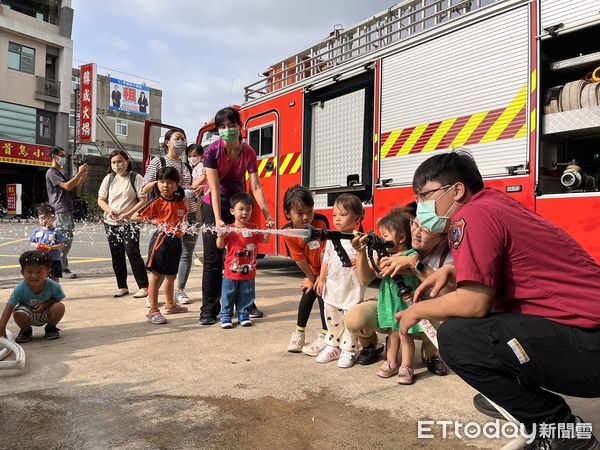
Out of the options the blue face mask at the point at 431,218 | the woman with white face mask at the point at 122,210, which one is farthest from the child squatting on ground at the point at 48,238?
the blue face mask at the point at 431,218

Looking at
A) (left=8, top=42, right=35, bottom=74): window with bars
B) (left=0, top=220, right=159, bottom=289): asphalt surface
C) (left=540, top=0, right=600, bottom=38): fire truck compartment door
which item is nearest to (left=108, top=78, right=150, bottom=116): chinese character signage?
(left=8, top=42, right=35, bottom=74): window with bars

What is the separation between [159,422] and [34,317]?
74.6 inches

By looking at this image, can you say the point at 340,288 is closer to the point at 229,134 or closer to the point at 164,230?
the point at 229,134

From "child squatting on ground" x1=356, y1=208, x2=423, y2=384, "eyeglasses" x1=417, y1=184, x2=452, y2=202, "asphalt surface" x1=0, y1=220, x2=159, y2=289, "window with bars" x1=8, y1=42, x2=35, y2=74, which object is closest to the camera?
"eyeglasses" x1=417, y1=184, x2=452, y2=202

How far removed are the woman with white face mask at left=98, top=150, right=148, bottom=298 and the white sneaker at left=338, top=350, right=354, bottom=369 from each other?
2.79m

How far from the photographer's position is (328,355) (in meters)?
3.10

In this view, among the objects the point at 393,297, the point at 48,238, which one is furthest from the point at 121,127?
the point at 393,297

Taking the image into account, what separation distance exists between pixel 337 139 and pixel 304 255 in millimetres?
3007

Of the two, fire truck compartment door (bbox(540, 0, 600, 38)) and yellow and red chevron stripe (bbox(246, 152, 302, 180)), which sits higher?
fire truck compartment door (bbox(540, 0, 600, 38))

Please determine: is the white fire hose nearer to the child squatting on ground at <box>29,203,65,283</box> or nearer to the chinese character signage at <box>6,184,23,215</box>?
the child squatting on ground at <box>29,203,65,283</box>

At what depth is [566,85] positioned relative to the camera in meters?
3.87

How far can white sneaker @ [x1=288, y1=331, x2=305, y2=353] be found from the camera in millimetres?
3271

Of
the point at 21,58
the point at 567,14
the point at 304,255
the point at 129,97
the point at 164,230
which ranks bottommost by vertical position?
the point at 304,255

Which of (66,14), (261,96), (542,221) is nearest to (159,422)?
(542,221)
